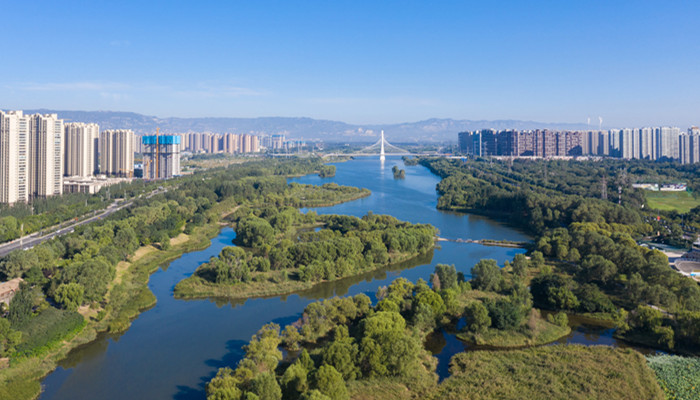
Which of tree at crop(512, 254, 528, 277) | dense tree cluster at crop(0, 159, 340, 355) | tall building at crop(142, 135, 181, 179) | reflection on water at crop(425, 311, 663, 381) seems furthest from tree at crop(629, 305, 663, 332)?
tall building at crop(142, 135, 181, 179)

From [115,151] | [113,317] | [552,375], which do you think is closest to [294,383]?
[552,375]

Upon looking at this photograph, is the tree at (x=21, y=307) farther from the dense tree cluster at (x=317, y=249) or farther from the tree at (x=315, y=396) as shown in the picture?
the tree at (x=315, y=396)

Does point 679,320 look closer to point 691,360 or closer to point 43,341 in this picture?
point 691,360

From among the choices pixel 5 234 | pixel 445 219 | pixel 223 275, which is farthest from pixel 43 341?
pixel 445 219

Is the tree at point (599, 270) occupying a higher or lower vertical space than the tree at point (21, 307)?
higher

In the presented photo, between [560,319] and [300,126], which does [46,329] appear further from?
[300,126]

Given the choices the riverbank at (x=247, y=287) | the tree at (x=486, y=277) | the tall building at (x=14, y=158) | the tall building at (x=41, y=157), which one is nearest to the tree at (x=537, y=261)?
the tree at (x=486, y=277)

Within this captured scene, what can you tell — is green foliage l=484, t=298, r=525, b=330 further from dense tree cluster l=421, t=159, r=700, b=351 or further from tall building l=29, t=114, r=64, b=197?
tall building l=29, t=114, r=64, b=197
